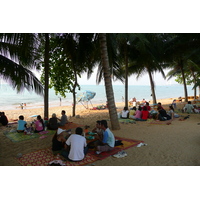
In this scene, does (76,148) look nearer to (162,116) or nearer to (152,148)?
(152,148)

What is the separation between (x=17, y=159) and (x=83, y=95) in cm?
1254

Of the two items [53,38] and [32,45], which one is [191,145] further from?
[53,38]

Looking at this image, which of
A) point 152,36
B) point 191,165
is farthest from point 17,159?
point 152,36

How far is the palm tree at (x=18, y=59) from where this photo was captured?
23.1 ft

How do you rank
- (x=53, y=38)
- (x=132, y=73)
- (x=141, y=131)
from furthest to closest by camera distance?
(x=132, y=73) → (x=53, y=38) → (x=141, y=131)

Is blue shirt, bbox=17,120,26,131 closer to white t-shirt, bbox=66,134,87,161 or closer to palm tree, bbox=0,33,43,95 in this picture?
palm tree, bbox=0,33,43,95

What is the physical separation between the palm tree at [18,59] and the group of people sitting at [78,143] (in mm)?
4116

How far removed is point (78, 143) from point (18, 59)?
5.77 m

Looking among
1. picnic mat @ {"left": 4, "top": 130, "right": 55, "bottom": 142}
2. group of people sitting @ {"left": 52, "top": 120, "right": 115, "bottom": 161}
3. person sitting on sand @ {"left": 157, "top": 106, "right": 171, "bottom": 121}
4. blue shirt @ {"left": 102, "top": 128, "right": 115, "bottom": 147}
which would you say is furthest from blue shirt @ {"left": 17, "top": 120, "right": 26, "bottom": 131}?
person sitting on sand @ {"left": 157, "top": 106, "right": 171, "bottom": 121}

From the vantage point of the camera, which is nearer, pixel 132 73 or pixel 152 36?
pixel 152 36

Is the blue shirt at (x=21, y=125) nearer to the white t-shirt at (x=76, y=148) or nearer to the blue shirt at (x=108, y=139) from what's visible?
the white t-shirt at (x=76, y=148)

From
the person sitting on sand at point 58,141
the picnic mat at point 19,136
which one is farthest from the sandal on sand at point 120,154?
the picnic mat at point 19,136

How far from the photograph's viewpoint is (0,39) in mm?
7309

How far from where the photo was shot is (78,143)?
4129mm
